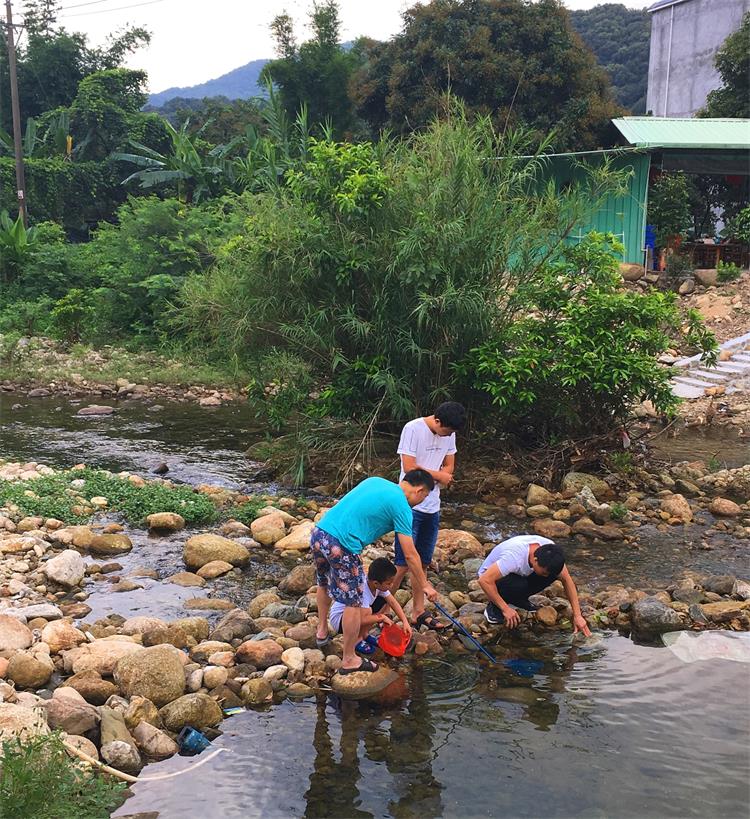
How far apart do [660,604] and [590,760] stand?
6.43 ft

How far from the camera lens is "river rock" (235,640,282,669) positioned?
5688mm

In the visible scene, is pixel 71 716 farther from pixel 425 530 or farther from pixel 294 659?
pixel 425 530

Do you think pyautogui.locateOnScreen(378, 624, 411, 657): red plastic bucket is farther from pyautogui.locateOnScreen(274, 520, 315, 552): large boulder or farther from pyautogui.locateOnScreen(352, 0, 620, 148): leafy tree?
pyautogui.locateOnScreen(352, 0, 620, 148): leafy tree

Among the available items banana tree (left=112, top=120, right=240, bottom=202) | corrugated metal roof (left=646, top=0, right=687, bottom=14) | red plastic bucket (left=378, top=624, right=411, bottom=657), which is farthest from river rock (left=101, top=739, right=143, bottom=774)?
corrugated metal roof (left=646, top=0, right=687, bottom=14)

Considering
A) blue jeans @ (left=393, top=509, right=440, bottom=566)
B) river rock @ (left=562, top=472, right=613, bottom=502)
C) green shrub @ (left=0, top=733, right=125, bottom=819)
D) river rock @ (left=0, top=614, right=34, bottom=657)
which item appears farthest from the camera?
river rock @ (left=562, top=472, right=613, bottom=502)

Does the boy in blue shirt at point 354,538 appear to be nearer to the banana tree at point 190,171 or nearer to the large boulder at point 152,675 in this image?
the large boulder at point 152,675

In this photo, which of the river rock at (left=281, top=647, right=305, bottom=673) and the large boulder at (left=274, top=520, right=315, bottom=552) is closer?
the river rock at (left=281, top=647, right=305, bottom=673)

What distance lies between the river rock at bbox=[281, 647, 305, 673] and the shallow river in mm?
303

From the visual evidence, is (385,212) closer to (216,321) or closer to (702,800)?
(216,321)

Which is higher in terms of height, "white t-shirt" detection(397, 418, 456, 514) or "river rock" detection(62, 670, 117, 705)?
"white t-shirt" detection(397, 418, 456, 514)

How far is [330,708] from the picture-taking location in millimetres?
5328

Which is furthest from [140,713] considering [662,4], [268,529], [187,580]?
[662,4]

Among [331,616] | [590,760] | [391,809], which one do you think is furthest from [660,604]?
[391,809]

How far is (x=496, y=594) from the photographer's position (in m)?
6.12
